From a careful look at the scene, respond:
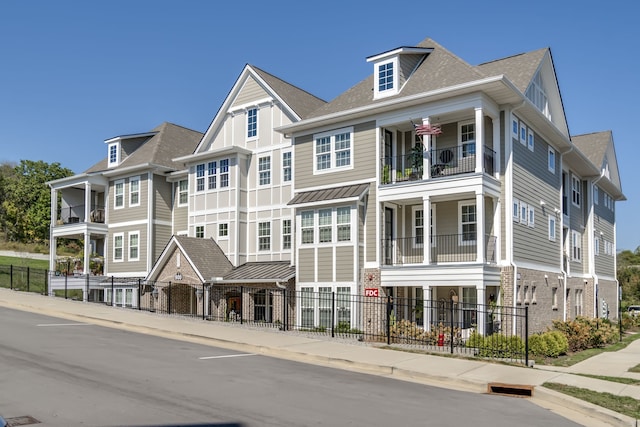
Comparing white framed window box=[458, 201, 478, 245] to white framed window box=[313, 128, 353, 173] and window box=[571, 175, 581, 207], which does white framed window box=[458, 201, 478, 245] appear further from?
window box=[571, 175, 581, 207]

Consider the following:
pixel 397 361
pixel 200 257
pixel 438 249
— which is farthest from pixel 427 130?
pixel 200 257

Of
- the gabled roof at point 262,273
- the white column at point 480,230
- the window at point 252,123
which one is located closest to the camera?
the white column at point 480,230

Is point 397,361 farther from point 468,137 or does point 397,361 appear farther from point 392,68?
point 392,68

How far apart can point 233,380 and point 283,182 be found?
17.3m

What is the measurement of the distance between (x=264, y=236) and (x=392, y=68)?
1025cm

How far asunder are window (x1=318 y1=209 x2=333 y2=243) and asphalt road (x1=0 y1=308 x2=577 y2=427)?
9.52 meters

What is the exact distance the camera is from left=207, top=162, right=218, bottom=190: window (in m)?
31.4

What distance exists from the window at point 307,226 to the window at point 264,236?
3.97 meters

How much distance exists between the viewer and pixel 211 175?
104ft

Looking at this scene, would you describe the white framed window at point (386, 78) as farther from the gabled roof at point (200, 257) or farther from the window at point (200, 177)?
the window at point (200, 177)

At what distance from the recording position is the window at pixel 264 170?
2980 centimetres

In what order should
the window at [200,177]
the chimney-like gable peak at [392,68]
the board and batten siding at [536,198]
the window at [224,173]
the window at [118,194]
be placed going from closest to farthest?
1. the board and batten siding at [536,198]
2. the chimney-like gable peak at [392,68]
3. the window at [224,173]
4. the window at [200,177]
5. the window at [118,194]

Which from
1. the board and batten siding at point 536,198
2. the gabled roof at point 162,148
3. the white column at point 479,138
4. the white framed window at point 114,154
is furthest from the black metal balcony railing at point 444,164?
the white framed window at point 114,154

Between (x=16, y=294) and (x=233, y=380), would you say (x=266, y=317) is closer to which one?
(x=16, y=294)
